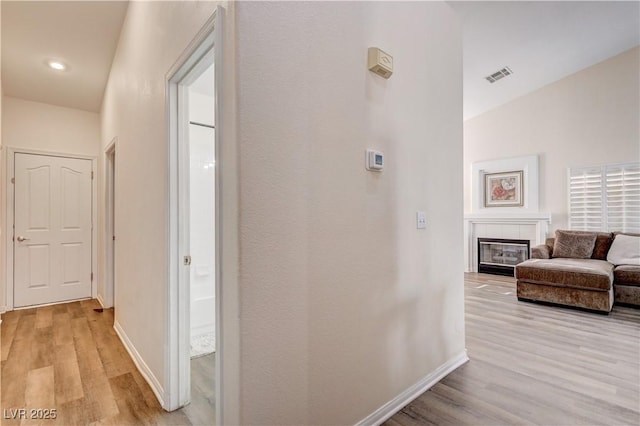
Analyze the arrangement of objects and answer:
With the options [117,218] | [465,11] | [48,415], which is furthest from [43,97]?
[465,11]

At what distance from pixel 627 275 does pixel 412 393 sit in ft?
12.5

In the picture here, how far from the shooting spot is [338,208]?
5.12 feet

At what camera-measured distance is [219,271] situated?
1.30 metres

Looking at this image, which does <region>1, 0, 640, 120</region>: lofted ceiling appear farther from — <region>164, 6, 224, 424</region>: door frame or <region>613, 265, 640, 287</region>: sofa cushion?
<region>613, 265, 640, 287</region>: sofa cushion

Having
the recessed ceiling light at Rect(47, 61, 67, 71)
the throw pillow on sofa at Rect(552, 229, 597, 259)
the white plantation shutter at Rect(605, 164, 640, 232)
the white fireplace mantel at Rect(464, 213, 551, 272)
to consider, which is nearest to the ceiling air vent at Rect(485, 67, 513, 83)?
the white plantation shutter at Rect(605, 164, 640, 232)

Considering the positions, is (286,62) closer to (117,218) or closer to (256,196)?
(256,196)

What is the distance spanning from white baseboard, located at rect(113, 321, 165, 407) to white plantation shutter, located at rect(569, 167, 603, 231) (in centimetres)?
631

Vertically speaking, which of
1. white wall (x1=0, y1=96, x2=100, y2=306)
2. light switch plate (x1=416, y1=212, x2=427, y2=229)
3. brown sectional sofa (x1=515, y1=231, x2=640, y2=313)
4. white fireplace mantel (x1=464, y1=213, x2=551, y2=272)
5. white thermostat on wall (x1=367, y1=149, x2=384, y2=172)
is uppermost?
white wall (x1=0, y1=96, x2=100, y2=306)

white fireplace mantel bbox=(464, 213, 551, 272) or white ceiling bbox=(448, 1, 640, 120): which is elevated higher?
white ceiling bbox=(448, 1, 640, 120)

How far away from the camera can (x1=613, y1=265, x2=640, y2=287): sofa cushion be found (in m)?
3.84

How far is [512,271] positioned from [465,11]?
185 inches

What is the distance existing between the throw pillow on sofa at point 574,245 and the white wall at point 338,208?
3.77 meters

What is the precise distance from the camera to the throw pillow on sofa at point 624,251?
4184mm

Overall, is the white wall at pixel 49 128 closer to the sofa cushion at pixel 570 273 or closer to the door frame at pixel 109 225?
the door frame at pixel 109 225
